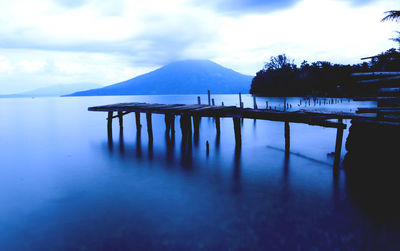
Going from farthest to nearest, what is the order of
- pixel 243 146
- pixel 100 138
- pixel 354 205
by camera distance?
pixel 100 138 < pixel 243 146 < pixel 354 205

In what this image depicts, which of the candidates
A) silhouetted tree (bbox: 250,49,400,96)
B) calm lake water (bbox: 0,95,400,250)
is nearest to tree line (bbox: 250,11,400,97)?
silhouetted tree (bbox: 250,49,400,96)

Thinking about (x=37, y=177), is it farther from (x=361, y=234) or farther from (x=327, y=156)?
(x=327, y=156)

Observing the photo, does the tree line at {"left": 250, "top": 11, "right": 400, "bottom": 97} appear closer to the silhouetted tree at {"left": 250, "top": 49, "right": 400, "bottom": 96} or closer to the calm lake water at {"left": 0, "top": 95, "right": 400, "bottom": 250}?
the silhouetted tree at {"left": 250, "top": 49, "right": 400, "bottom": 96}

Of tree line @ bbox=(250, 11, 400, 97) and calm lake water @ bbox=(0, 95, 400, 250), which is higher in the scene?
tree line @ bbox=(250, 11, 400, 97)

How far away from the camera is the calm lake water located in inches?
272

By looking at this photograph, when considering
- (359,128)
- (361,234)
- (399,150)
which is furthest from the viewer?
(359,128)

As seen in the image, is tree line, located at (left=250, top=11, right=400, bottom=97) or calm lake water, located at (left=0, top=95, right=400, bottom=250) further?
tree line, located at (left=250, top=11, right=400, bottom=97)

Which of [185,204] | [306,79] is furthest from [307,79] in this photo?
[185,204]

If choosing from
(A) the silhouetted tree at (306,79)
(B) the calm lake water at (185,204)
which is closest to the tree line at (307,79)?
(A) the silhouetted tree at (306,79)

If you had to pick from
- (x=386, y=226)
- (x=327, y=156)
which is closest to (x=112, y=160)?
(x=327, y=156)

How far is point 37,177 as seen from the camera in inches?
520

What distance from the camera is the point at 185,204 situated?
9430 mm

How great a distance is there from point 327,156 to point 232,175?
6425 mm

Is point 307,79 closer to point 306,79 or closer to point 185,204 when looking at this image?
point 306,79
